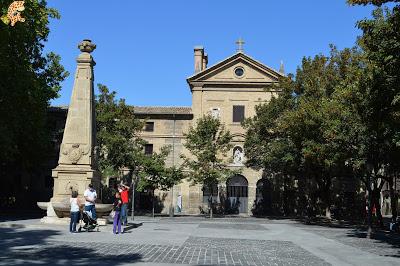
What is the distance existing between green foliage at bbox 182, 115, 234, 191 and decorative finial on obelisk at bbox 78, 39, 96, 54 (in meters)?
18.4

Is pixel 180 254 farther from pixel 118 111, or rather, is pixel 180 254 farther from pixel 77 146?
pixel 118 111

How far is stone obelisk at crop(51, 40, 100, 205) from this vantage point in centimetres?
1667

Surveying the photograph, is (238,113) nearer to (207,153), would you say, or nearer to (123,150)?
(207,153)

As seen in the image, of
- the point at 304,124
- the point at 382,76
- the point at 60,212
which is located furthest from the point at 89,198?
the point at 304,124

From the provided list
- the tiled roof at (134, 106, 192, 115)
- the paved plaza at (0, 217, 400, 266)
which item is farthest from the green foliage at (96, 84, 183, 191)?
the paved plaza at (0, 217, 400, 266)

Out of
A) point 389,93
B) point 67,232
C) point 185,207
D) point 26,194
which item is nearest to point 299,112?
point 389,93

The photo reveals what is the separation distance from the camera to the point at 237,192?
43656 mm

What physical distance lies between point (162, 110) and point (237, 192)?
10319 millimetres

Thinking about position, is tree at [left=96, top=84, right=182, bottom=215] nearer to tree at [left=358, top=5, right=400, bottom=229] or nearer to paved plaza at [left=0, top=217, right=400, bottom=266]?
paved plaza at [left=0, top=217, right=400, bottom=266]

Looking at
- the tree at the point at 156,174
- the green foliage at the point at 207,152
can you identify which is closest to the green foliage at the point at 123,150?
the tree at the point at 156,174

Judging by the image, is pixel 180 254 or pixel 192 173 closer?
pixel 180 254

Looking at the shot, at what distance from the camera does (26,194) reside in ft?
143

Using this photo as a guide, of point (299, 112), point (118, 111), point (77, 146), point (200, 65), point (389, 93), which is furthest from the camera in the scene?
point (200, 65)

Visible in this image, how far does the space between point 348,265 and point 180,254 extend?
12.3ft
